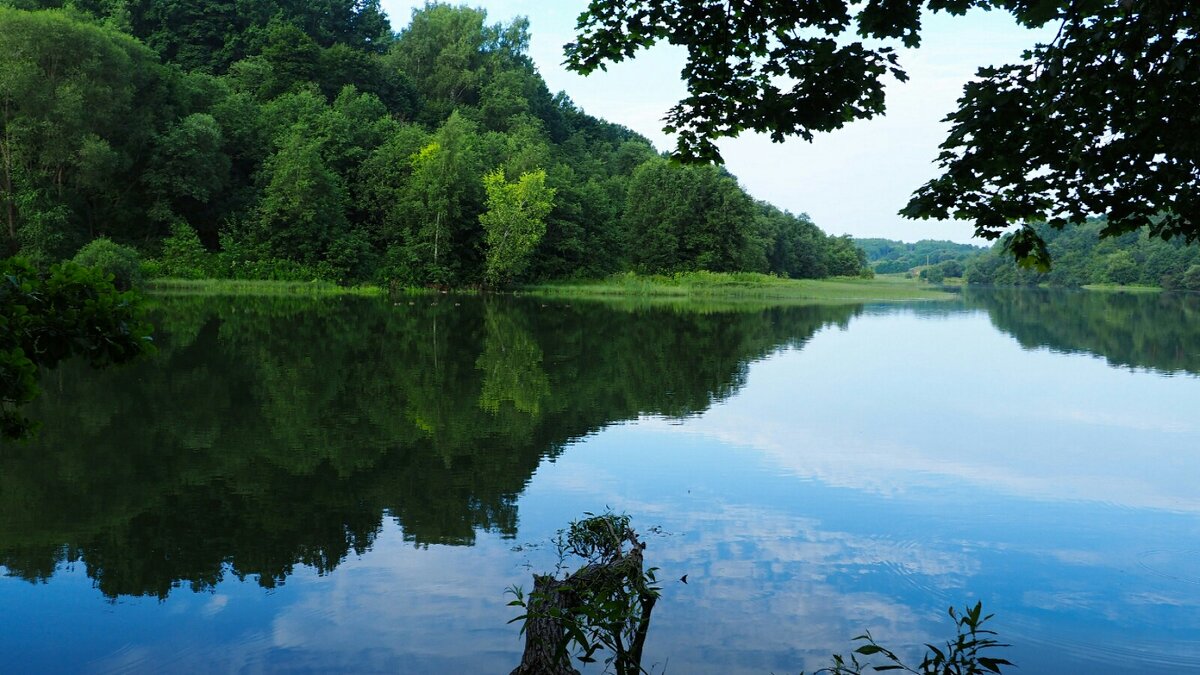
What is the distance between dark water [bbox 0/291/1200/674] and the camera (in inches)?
267

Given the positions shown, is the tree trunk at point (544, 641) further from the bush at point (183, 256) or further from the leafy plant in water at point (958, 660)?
the bush at point (183, 256)

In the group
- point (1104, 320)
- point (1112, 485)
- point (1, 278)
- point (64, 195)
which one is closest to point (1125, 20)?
point (1, 278)

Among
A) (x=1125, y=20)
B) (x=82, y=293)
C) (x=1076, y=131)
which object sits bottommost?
(x=82, y=293)

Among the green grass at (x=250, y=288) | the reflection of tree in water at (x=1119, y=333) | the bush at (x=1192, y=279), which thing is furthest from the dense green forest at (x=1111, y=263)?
the green grass at (x=250, y=288)

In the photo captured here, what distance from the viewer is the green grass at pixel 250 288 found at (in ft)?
176

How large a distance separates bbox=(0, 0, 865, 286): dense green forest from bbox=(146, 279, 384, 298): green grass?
1.56 m

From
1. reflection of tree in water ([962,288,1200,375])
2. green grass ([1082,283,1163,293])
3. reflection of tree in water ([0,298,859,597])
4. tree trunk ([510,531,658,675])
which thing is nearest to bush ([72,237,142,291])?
reflection of tree in water ([0,298,859,597])

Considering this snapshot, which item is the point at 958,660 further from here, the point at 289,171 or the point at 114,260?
the point at 289,171

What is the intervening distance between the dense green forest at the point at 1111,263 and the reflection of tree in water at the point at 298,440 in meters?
97.1

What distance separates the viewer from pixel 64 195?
176ft

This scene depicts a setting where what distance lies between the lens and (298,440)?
13.5 metres

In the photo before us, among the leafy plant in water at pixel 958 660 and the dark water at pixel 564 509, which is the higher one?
the leafy plant in water at pixel 958 660

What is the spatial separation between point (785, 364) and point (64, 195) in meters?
48.0

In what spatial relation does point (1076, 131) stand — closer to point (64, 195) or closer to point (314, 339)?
point (314, 339)
